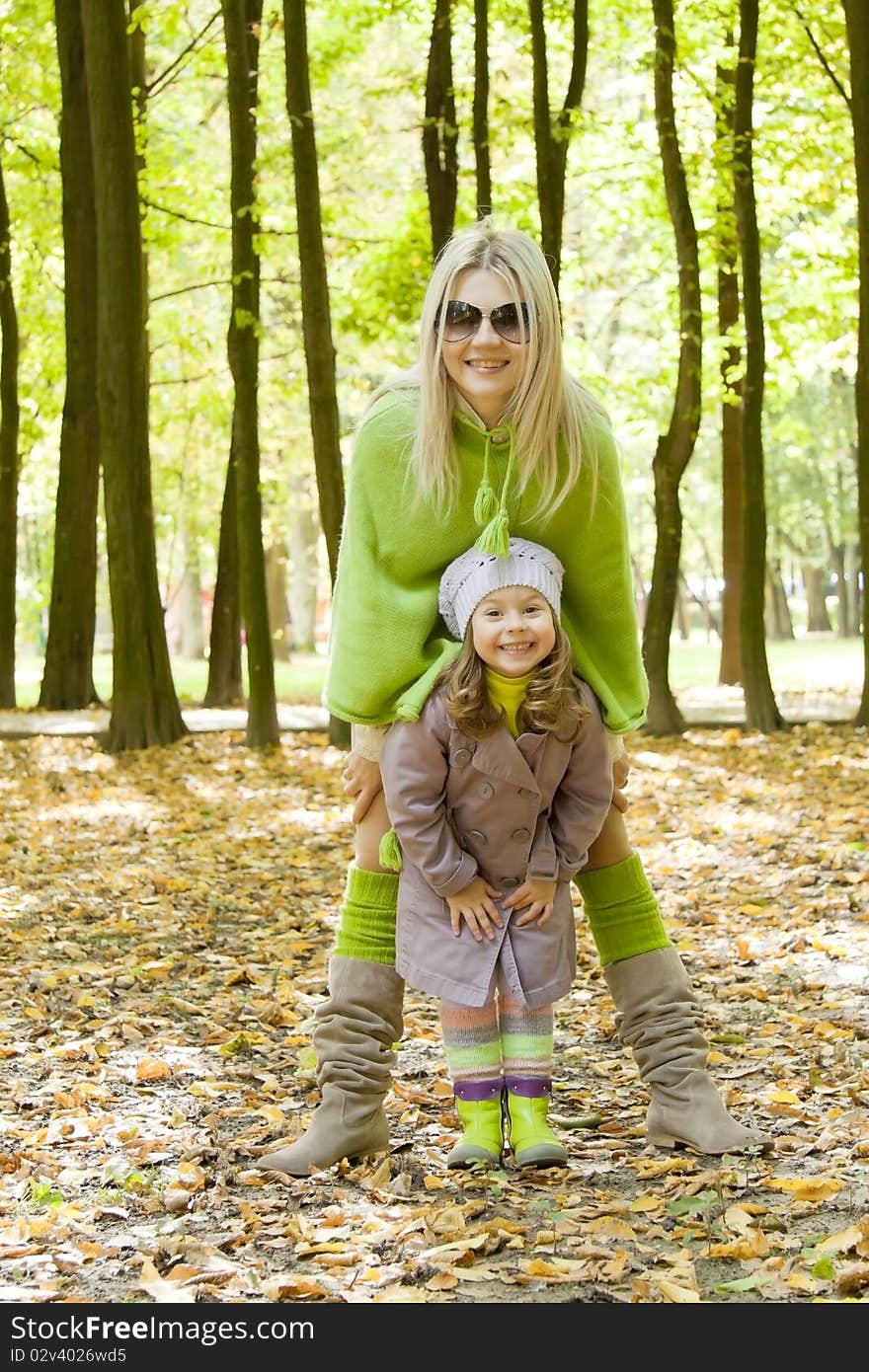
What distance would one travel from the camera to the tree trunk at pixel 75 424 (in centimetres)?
1535

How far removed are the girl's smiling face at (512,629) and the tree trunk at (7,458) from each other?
15.6 meters

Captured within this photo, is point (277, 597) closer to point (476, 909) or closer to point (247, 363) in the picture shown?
point (247, 363)

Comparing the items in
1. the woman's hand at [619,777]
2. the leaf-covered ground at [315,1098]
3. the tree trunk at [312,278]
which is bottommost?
the leaf-covered ground at [315,1098]

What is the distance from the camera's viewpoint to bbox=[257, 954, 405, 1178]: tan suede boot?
4230mm

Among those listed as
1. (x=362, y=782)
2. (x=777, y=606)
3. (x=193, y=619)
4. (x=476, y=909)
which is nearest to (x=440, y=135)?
(x=362, y=782)

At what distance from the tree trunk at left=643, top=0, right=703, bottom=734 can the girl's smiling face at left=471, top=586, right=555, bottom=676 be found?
33.6 ft

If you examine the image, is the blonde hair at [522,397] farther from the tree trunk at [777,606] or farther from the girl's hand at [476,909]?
the tree trunk at [777,606]

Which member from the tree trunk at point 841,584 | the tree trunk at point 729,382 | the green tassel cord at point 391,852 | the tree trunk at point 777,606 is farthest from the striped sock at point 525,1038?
the tree trunk at point 841,584

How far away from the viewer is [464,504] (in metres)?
4.10

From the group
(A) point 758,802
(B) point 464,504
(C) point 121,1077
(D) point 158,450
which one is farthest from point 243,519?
(D) point 158,450

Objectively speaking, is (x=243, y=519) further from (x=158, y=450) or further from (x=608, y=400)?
(x=158, y=450)

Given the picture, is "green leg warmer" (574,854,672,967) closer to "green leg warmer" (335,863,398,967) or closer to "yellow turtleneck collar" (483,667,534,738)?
"green leg warmer" (335,863,398,967)
